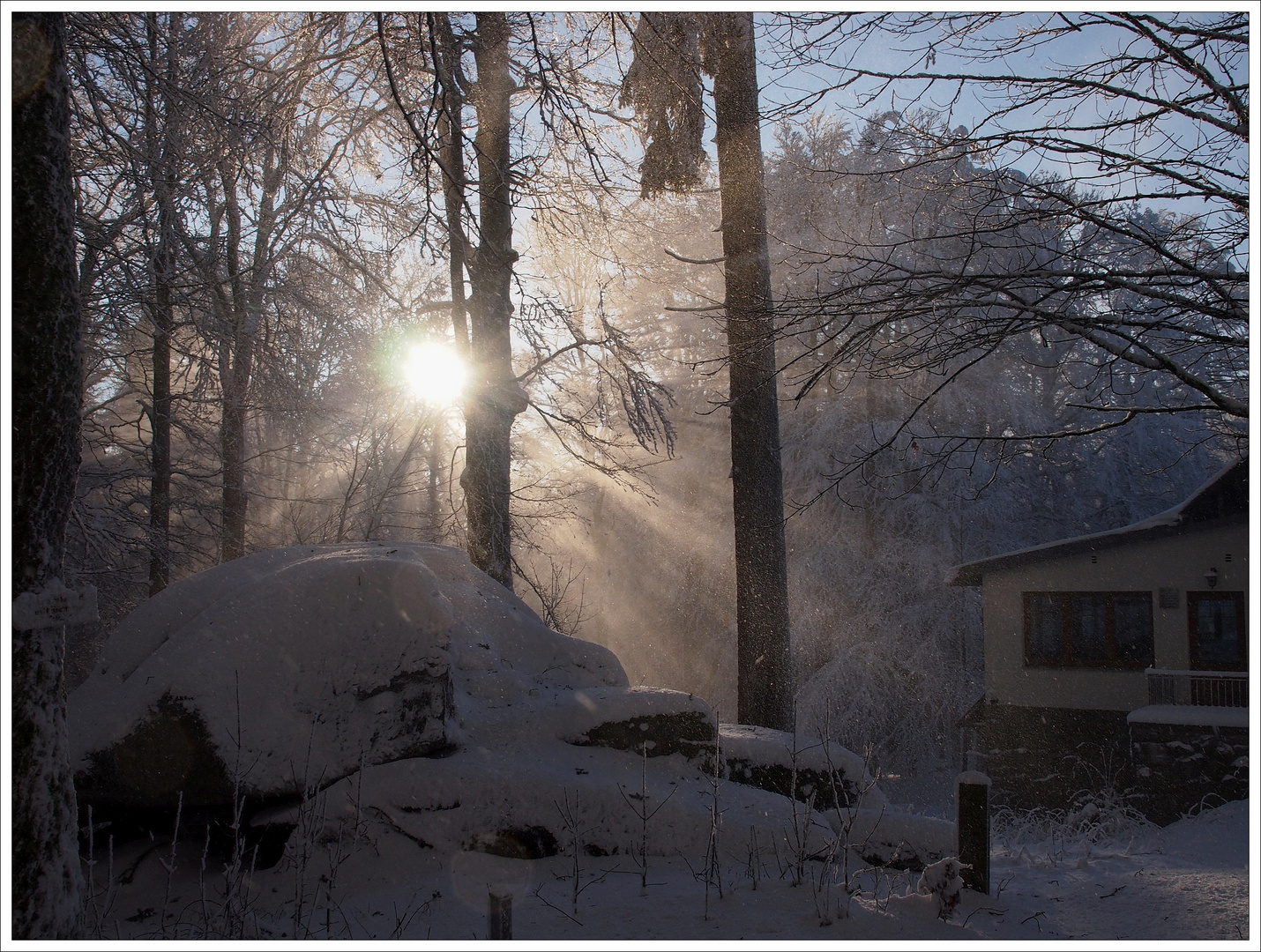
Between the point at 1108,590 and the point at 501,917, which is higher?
the point at 501,917

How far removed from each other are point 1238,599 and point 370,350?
1521 centimetres

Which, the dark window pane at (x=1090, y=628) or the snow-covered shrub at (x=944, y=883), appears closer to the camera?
the snow-covered shrub at (x=944, y=883)

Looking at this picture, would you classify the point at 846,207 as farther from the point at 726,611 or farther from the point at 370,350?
the point at 370,350

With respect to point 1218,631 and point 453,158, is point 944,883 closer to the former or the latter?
point 453,158

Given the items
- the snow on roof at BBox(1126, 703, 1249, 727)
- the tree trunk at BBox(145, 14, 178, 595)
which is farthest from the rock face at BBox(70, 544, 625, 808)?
the snow on roof at BBox(1126, 703, 1249, 727)

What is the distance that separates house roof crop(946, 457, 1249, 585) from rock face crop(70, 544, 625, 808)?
11822mm

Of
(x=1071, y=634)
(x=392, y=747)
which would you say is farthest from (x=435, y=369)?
(x=1071, y=634)

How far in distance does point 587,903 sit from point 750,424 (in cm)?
481

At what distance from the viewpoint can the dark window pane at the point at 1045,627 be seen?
1436 cm

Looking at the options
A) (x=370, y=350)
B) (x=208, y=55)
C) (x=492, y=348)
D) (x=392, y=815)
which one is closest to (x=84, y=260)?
(x=208, y=55)

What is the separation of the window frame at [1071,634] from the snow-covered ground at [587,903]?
409 inches

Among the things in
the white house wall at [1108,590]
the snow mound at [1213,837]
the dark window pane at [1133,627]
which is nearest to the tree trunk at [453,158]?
the snow mound at [1213,837]

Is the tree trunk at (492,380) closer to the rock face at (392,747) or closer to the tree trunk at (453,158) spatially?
the tree trunk at (453,158)

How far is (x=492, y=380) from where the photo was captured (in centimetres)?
889
